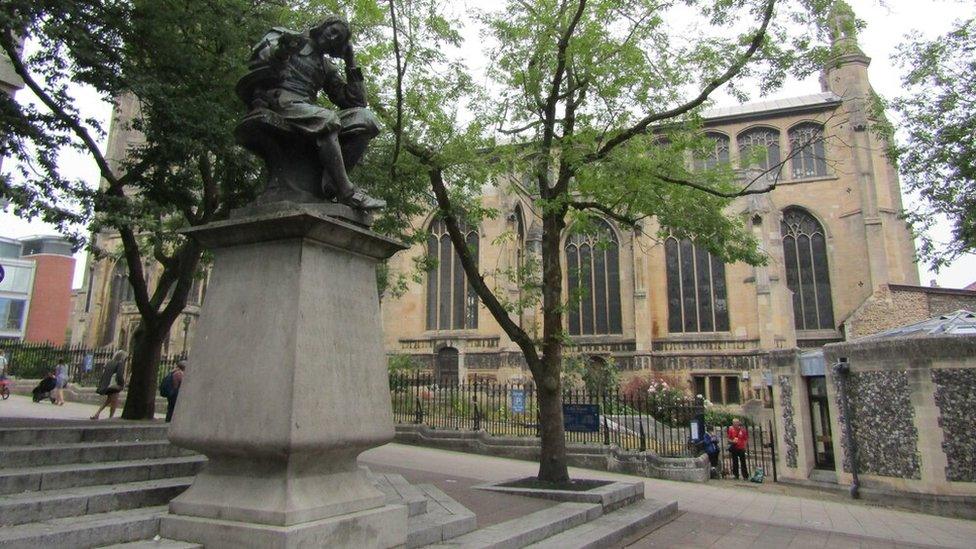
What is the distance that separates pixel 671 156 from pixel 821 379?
8.44m

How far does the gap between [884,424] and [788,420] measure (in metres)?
2.85

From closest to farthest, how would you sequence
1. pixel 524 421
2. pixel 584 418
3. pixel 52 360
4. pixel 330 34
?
pixel 330 34, pixel 584 418, pixel 524 421, pixel 52 360

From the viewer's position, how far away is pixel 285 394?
141 inches

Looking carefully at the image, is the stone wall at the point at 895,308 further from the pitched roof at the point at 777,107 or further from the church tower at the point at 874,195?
the pitched roof at the point at 777,107

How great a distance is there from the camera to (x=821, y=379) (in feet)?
47.3

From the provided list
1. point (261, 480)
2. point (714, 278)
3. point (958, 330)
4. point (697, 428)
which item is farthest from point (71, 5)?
point (714, 278)

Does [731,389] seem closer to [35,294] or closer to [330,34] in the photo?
[330,34]

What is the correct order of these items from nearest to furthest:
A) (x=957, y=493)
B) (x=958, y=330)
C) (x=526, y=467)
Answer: (x=957, y=493) < (x=958, y=330) < (x=526, y=467)

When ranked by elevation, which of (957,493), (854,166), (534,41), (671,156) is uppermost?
(854,166)

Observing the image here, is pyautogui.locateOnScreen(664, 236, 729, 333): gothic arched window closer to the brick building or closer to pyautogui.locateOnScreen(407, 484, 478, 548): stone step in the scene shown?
pyautogui.locateOnScreen(407, 484, 478, 548): stone step

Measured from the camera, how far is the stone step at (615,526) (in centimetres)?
580

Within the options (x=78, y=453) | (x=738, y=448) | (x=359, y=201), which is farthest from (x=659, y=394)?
(x=78, y=453)

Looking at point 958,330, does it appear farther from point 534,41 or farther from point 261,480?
point 261,480

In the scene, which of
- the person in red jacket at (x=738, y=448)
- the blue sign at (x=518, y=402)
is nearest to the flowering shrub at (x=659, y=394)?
the person in red jacket at (x=738, y=448)
